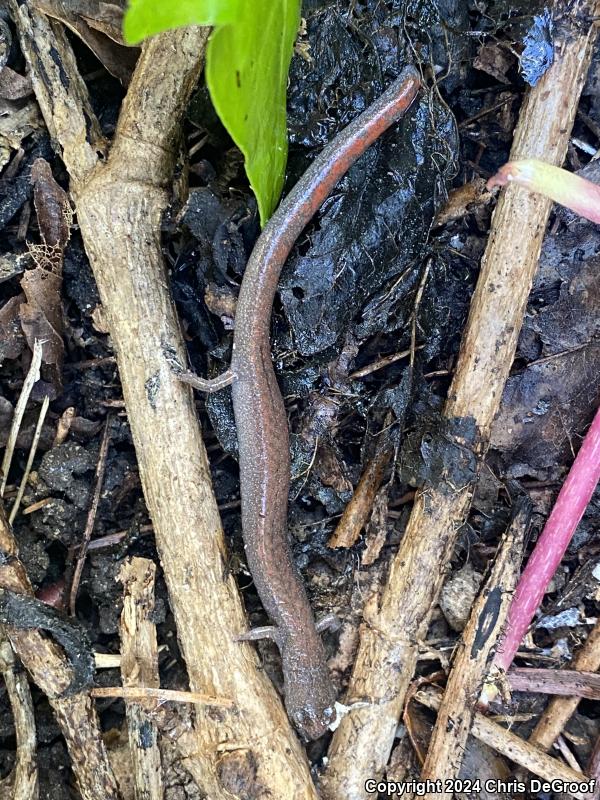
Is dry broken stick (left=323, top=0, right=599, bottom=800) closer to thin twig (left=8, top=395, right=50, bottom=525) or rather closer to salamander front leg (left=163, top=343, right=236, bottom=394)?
salamander front leg (left=163, top=343, right=236, bottom=394)

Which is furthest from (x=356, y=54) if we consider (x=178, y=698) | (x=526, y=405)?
(x=178, y=698)

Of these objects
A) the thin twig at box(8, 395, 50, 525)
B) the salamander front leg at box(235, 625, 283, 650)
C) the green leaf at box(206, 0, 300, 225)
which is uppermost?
the green leaf at box(206, 0, 300, 225)

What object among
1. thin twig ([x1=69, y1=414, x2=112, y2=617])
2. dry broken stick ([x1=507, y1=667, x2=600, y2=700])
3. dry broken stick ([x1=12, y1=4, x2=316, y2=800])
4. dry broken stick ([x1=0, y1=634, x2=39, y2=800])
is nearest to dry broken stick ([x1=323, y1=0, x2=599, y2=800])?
dry broken stick ([x1=12, y1=4, x2=316, y2=800])

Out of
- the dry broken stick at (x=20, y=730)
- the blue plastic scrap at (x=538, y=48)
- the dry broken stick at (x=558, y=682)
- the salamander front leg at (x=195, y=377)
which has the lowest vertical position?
the dry broken stick at (x=20, y=730)

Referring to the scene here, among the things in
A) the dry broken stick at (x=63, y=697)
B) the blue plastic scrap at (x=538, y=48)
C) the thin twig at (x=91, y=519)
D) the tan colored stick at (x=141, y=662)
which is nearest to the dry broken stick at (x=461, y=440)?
the blue plastic scrap at (x=538, y=48)

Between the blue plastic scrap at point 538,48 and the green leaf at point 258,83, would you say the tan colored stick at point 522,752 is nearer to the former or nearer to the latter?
the green leaf at point 258,83

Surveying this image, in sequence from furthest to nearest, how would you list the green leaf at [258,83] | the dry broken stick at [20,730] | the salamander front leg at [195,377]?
the salamander front leg at [195,377], the dry broken stick at [20,730], the green leaf at [258,83]

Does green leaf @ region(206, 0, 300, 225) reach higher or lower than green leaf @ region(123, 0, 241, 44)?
A: higher
